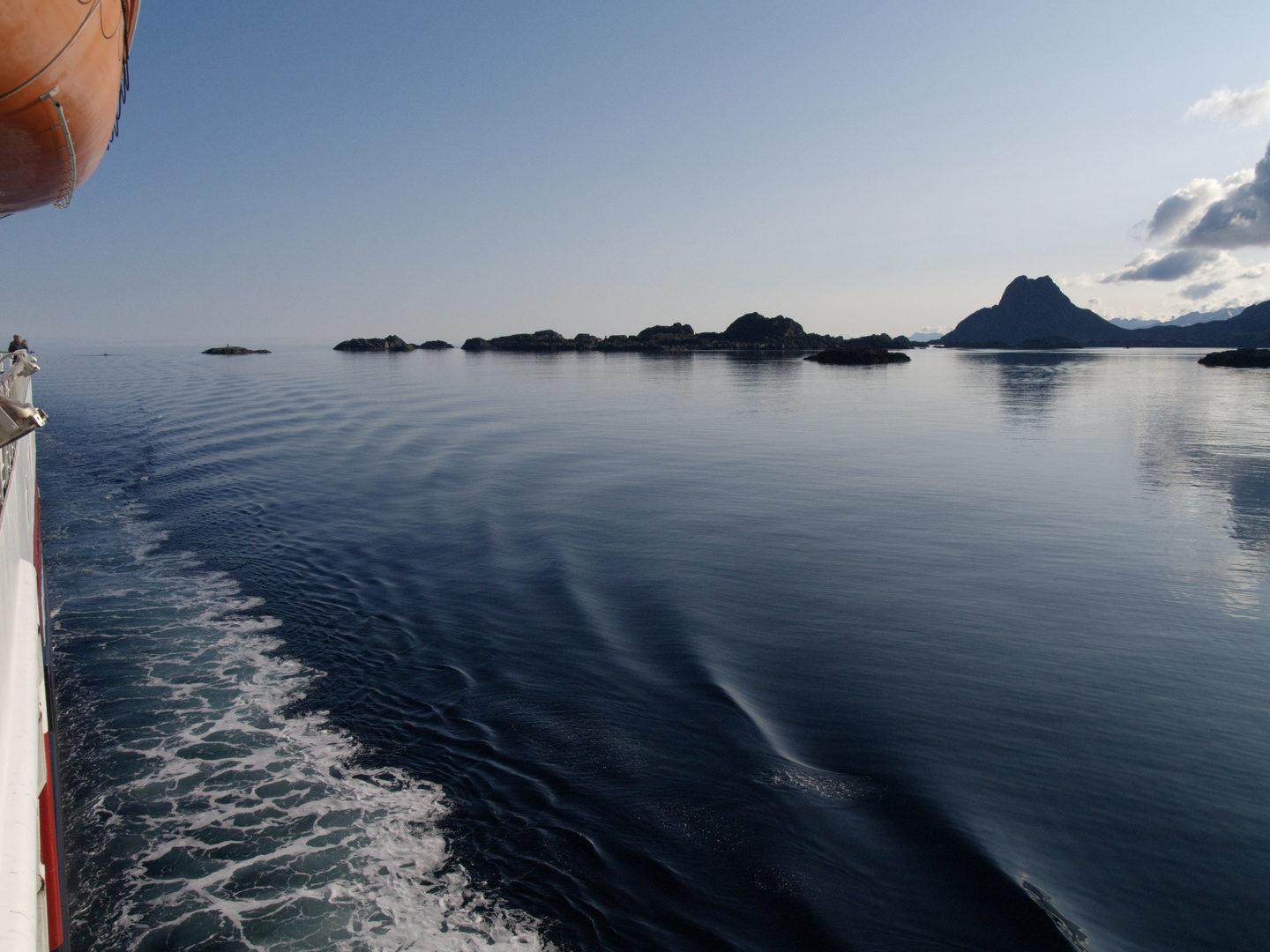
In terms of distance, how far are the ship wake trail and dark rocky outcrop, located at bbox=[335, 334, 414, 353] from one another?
186 metres

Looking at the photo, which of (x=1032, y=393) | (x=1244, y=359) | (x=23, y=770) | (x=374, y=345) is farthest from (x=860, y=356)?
(x=374, y=345)

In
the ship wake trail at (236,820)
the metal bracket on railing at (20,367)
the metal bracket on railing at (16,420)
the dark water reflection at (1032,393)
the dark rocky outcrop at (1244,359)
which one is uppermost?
the metal bracket on railing at (20,367)

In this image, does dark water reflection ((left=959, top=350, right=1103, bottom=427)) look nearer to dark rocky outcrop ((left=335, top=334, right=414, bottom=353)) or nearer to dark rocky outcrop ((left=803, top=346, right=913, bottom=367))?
dark rocky outcrop ((left=803, top=346, right=913, bottom=367))

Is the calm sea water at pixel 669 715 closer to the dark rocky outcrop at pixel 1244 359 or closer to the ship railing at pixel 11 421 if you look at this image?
the ship railing at pixel 11 421

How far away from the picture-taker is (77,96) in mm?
6418

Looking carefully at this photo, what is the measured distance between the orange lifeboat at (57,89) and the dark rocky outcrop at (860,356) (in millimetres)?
101721

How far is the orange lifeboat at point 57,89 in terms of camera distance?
18.2ft

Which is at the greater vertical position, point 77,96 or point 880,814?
point 77,96

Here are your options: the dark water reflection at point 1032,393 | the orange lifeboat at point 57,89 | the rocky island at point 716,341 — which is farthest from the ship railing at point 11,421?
the rocky island at point 716,341

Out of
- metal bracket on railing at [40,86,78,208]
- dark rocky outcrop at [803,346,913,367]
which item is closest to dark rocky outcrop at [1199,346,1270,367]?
dark rocky outcrop at [803,346,913,367]

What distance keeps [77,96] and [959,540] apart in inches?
632

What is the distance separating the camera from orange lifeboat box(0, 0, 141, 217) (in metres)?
5.56

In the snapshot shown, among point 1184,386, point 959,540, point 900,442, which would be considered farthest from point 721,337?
point 959,540

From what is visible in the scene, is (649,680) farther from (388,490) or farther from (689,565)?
(388,490)
